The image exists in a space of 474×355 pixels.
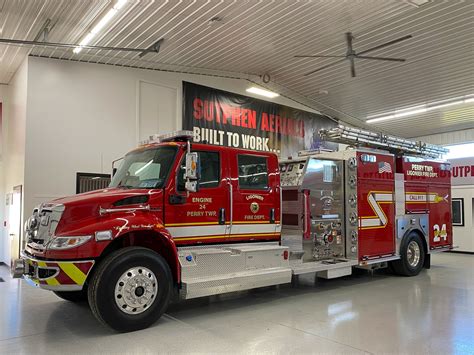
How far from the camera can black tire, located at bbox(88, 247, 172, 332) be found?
197 inches

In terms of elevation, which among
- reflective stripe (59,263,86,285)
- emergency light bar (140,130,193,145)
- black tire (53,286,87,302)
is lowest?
black tire (53,286,87,302)

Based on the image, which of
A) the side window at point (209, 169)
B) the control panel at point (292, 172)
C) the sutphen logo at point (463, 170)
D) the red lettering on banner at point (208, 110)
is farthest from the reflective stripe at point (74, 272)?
the sutphen logo at point (463, 170)

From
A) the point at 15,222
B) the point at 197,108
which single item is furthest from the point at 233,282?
the point at 197,108

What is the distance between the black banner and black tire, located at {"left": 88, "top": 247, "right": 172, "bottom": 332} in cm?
592

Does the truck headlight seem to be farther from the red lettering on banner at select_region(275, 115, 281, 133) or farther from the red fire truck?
the red lettering on banner at select_region(275, 115, 281, 133)

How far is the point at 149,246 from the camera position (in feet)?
18.7

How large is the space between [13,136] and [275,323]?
8.69 meters

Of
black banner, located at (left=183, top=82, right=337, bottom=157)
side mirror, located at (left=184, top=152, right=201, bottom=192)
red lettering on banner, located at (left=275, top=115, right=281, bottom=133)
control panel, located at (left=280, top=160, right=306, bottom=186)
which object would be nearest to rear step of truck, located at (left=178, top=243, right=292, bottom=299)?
side mirror, located at (left=184, top=152, right=201, bottom=192)

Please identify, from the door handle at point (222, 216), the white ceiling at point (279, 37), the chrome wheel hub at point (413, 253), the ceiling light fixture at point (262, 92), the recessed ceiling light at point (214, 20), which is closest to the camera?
the door handle at point (222, 216)

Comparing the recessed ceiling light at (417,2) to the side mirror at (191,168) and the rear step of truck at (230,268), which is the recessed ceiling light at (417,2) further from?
the side mirror at (191,168)

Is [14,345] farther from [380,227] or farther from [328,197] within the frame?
[380,227]

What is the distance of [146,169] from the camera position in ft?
19.9

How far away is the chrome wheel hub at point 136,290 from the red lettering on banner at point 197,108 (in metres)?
7.28

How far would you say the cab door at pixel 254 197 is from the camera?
21.2 feet
